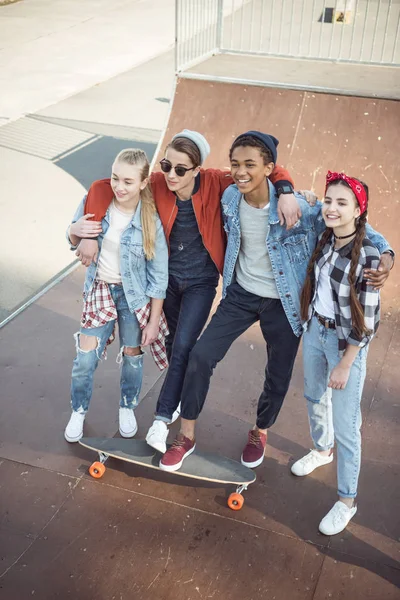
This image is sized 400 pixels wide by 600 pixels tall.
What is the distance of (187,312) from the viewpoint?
3.94m

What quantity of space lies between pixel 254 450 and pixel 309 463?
349mm

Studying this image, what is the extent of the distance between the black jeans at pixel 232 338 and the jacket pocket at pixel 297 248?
0.27 meters

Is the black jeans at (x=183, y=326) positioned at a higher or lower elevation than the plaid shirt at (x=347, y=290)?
lower

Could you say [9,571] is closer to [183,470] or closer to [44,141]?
[183,470]

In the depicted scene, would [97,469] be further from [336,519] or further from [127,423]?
[336,519]

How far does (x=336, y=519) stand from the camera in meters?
3.74

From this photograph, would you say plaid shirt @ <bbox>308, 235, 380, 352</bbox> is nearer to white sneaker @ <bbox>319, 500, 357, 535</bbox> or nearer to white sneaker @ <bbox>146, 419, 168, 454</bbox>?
white sneaker @ <bbox>319, 500, 357, 535</bbox>

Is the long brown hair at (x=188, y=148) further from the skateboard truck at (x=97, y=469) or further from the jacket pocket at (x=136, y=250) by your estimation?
the skateboard truck at (x=97, y=469)

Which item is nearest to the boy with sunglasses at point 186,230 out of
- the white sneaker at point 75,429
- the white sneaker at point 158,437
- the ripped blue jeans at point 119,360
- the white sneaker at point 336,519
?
the white sneaker at point 158,437

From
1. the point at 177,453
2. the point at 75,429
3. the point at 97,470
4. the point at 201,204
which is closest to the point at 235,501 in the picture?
the point at 177,453

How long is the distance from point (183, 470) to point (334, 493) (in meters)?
0.93

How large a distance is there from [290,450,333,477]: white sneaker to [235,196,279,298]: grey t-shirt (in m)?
1.14

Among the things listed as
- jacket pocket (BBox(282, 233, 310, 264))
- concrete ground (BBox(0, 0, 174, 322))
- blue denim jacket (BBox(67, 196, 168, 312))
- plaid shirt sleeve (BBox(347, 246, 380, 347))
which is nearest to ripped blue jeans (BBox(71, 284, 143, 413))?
blue denim jacket (BBox(67, 196, 168, 312))

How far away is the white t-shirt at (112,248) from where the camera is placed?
3834 mm
